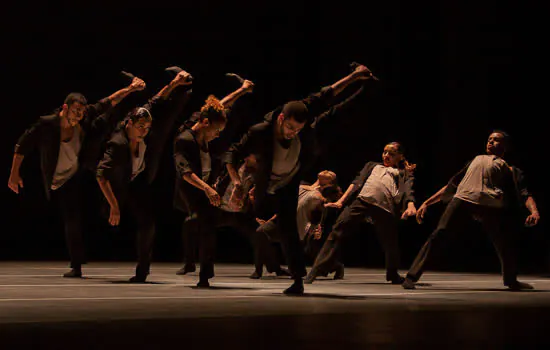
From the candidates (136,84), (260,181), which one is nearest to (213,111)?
(260,181)

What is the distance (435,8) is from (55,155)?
6.33m

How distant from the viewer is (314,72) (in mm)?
13219

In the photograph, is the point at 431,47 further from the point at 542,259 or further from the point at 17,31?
the point at 17,31

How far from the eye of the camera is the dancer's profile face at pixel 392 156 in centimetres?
859

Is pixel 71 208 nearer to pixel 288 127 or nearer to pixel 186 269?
pixel 186 269

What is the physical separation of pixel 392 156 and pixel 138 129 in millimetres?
2323

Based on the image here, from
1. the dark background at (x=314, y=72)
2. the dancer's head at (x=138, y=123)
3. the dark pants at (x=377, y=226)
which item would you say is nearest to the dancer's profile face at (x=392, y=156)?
the dark pants at (x=377, y=226)

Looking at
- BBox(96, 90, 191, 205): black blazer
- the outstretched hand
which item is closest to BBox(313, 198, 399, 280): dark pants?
BBox(96, 90, 191, 205): black blazer

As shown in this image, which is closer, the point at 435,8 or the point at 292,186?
the point at 292,186

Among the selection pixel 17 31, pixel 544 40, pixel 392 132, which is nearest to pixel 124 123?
pixel 17 31

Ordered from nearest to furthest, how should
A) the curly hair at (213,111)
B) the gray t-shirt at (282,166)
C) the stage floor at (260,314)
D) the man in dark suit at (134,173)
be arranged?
the stage floor at (260,314) < the gray t-shirt at (282,166) < the curly hair at (213,111) < the man in dark suit at (134,173)

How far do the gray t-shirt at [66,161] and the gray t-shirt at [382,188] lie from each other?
250cm

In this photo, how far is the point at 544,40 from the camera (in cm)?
1249

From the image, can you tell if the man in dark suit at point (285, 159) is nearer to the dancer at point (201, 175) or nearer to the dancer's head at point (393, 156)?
the dancer at point (201, 175)
